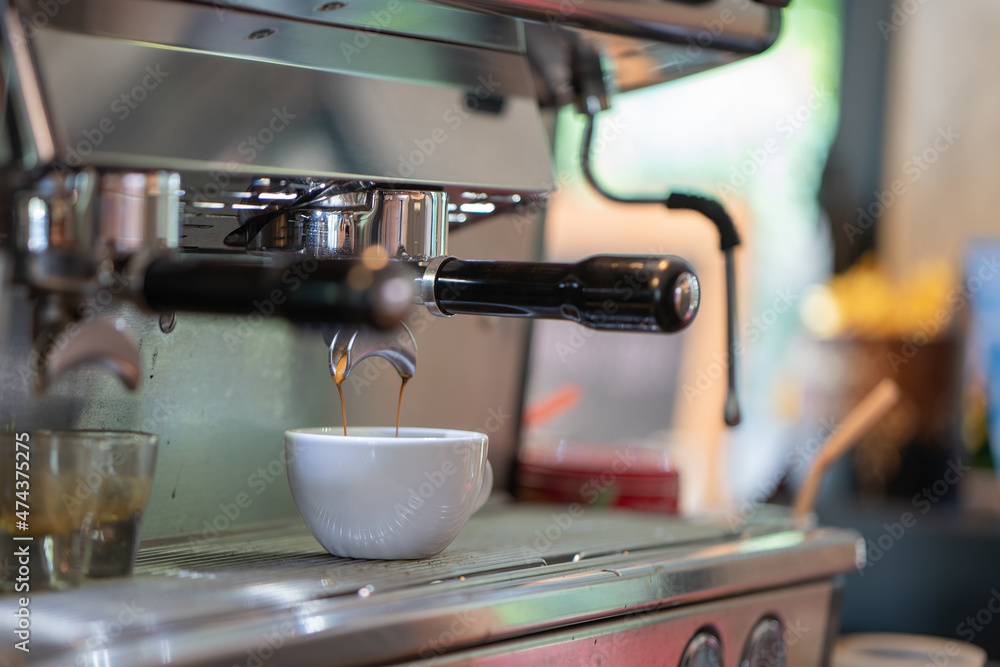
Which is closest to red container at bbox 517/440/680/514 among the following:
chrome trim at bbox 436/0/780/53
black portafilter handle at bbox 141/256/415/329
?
chrome trim at bbox 436/0/780/53

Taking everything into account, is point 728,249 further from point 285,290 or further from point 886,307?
point 886,307

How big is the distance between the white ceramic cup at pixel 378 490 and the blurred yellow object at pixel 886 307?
4.68ft

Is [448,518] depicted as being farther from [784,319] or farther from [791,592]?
[784,319]

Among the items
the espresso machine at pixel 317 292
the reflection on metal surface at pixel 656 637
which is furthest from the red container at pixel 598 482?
the reflection on metal surface at pixel 656 637

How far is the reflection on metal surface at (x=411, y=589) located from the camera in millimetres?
394

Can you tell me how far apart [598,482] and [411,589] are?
16.2 inches

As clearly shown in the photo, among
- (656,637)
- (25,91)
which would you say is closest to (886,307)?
(656,637)

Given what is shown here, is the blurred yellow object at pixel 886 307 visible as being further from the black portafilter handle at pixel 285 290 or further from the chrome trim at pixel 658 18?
the black portafilter handle at pixel 285 290

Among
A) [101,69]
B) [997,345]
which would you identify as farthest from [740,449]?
[101,69]

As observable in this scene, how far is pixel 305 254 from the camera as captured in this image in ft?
1.78

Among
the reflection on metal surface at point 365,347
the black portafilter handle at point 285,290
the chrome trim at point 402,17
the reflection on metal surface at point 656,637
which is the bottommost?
the reflection on metal surface at point 656,637

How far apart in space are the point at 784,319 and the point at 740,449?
28cm

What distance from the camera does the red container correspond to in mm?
848

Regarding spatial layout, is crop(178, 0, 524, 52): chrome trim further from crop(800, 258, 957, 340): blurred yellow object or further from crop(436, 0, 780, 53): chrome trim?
crop(800, 258, 957, 340): blurred yellow object
